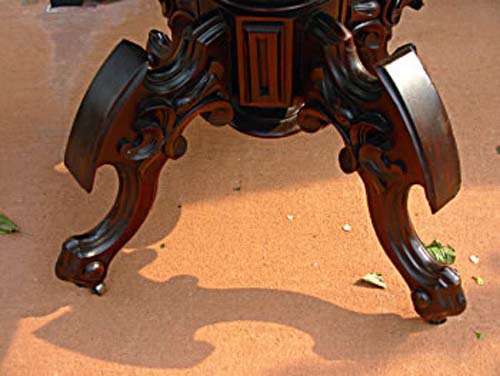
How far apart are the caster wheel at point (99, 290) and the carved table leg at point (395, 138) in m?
0.46

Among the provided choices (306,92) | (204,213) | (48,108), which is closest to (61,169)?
(48,108)

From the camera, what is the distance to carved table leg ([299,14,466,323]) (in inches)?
38.3

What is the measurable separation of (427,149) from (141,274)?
573 mm

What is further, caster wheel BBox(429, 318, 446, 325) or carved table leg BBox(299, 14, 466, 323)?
caster wheel BBox(429, 318, 446, 325)

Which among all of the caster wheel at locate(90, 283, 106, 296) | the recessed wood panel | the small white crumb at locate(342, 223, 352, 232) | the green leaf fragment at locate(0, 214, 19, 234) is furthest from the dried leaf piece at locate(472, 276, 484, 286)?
the green leaf fragment at locate(0, 214, 19, 234)

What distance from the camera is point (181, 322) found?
3.85ft

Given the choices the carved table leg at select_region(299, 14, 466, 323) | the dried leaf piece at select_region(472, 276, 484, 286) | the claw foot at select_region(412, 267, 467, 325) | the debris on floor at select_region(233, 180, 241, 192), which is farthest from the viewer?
the debris on floor at select_region(233, 180, 241, 192)

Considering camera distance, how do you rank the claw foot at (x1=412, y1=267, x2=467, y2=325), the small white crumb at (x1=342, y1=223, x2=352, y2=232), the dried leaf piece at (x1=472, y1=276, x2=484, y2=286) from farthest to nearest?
1. the small white crumb at (x1=342, y1=223, x2=352, y2=232)
2. the dried leaf piece at (x1=472, y1=276, x2=484, y2=286)
3. the claw foot at (x1=412, y1=267, x2=467, y2=325)

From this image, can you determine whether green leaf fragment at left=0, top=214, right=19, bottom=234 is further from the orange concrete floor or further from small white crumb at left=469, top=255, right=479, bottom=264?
small white crumb at left=469, top=255, right=479, bottom=264

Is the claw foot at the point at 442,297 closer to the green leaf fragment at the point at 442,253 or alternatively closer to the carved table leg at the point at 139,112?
the green leaf fragment at the point at 442,253

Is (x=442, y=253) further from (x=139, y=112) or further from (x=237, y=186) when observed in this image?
(x=139, y=112)

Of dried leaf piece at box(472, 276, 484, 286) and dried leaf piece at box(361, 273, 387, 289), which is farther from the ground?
dried leaf piece at box(361, 273, 387, 289)

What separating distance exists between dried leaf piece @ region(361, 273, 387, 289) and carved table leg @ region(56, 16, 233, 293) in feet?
1.22

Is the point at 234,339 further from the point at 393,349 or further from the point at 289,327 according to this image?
the point at 393,349
